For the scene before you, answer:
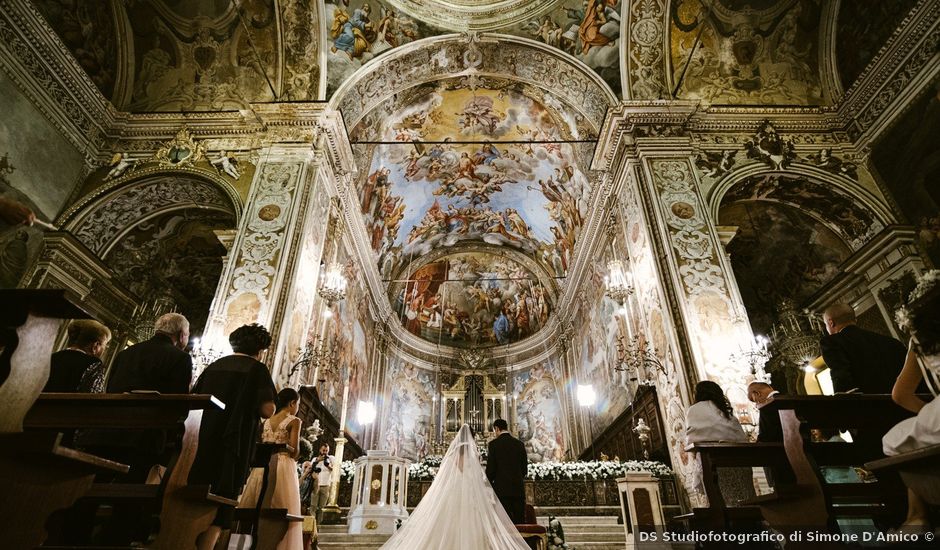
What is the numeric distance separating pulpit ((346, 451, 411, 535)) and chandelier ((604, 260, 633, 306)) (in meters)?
5.42

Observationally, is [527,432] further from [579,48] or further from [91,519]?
[91,519]

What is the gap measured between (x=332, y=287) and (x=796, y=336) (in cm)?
1124

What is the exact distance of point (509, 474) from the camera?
561cm

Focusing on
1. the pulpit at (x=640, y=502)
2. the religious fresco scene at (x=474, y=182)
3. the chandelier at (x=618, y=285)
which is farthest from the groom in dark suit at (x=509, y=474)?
the religious fresco scene at (x=474, y=182)

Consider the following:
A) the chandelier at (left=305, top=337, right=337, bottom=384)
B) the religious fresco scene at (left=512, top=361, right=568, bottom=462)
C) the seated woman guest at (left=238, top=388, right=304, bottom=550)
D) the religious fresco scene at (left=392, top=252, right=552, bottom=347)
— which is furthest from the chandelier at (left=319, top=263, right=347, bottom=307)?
the religious fresco scene at (left=512, top=361, right=568, bottom=462)

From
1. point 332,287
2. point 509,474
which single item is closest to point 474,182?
point 332,287

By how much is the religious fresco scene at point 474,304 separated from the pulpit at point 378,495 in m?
12.1

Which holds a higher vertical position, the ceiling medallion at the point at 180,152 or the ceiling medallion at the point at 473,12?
the ceiling medallion at the point at 473,12

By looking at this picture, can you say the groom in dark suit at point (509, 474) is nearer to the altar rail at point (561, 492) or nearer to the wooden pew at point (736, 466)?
the wooden pew at point (736, 466)

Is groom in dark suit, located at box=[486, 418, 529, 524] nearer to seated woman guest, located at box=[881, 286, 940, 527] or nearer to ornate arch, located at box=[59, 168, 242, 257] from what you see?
seated woman guest, located at box=[881, 286, 940, 527]

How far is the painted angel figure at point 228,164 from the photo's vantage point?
383 inches

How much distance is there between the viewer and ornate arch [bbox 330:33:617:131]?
443 inches

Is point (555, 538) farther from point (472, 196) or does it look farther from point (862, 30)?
point (472, 196)

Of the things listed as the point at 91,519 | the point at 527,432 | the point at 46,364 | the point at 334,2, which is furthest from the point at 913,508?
the point at 527,432
